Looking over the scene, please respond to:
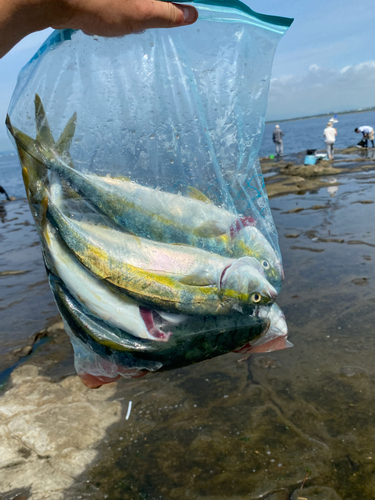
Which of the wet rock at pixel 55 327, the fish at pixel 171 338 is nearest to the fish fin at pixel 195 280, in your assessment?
the fish at pixel 171 338

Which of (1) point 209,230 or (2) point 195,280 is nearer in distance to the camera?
(2) point 195,280

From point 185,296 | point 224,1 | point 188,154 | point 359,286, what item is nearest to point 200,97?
point 188,154

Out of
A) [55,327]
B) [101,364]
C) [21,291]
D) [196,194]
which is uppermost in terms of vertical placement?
Answer: [196,194]

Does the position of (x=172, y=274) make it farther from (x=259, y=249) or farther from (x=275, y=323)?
(x=275, y=323)

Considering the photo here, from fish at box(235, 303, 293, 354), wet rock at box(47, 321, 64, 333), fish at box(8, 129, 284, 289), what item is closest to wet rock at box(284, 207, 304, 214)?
wet rock at box(47, 321, 64, 333)

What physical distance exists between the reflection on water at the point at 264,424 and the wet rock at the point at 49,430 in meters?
0.16

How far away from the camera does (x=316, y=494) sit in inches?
116

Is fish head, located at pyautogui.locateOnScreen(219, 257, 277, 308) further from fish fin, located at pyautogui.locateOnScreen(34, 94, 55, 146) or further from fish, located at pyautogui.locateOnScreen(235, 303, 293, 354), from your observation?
fish fin, located at pyautogui.locateOnScreen(34, 94, 55, 146)

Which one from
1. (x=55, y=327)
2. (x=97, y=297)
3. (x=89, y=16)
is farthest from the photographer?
(x=55, y=327)

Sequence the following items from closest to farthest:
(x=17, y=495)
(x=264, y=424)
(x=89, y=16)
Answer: (x=89, y=16) < (x=17, y=495) < (x=264, y=424)

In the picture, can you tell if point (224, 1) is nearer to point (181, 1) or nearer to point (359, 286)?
point (181, 1)

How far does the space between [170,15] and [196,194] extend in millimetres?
787

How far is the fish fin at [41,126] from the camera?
1790 mm

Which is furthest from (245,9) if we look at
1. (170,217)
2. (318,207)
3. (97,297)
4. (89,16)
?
(318,207)
